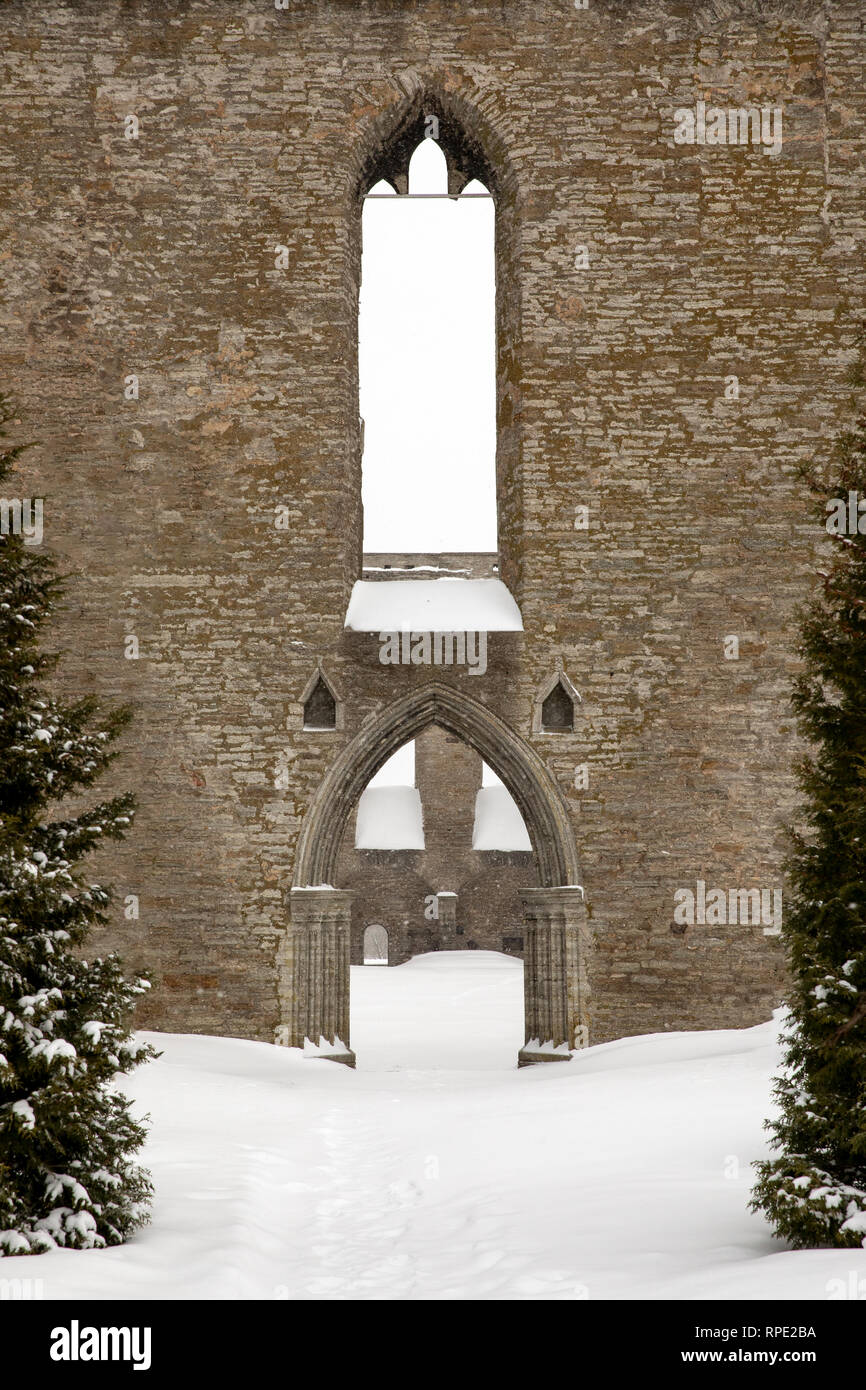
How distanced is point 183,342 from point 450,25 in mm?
3391

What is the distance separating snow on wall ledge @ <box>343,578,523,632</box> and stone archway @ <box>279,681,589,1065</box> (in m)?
0.53

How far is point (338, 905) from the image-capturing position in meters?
9.62

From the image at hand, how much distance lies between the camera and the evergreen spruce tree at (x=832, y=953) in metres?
3.82

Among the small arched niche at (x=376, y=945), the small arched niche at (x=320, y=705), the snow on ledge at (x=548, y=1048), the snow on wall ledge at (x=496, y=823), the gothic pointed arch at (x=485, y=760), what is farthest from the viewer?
the small arched niche at (x=376, y=945)

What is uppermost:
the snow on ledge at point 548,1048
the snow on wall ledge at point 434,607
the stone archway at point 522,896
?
the snow on wall ledge at point 434,607

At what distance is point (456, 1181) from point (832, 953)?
2.24m

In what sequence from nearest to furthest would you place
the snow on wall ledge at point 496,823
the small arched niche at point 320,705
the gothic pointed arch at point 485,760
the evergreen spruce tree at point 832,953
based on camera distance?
1. the evergreen spruce tree at point 832,953
2. the gothic pointed arch at point 485,760
3. the small arched niche at point 320,705
4. the snow on wall ledge at point 496,823

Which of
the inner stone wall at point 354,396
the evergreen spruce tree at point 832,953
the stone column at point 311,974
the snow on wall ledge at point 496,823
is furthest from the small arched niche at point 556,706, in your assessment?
the snow on wall ledge at point 496,823

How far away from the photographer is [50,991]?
13.2ft

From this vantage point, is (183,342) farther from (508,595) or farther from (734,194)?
(734,194)

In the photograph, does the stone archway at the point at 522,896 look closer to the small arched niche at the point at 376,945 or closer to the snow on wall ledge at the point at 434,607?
the snow on wall ledge at the point at 434,607

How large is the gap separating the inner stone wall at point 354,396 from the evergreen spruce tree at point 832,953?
5425 millimetres

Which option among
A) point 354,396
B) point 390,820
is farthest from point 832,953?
point 390,820
